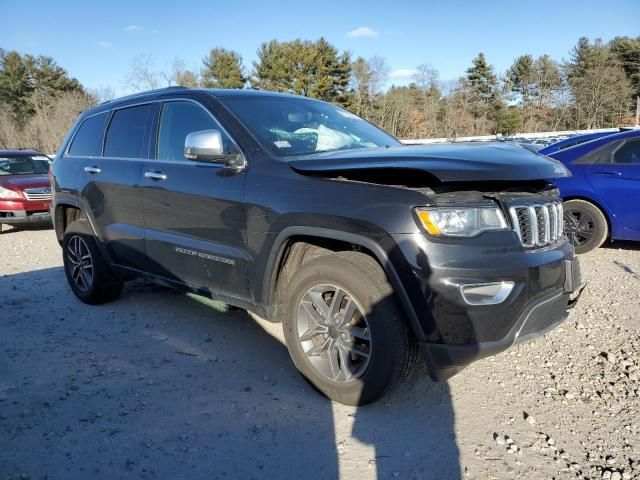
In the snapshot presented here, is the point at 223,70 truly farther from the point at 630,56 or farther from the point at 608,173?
the point at 608,173

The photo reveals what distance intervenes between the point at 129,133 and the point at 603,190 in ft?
17.9

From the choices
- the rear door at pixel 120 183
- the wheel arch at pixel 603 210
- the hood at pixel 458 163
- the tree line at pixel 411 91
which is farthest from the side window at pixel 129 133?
the tree line at pixel 411 91

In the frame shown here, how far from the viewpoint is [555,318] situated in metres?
2.72

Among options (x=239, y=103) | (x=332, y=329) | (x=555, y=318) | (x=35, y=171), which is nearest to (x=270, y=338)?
(x=332, y=329)

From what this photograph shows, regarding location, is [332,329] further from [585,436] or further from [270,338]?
[585,436]

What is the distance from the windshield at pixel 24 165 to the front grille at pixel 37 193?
3.87 feet

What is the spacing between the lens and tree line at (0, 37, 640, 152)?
140 feet

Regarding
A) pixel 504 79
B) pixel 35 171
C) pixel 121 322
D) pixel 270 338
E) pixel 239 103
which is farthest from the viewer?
pixel 504 79

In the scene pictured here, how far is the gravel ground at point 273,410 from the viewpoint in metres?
2.39

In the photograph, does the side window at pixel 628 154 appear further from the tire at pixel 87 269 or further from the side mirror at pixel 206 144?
the tire at pixel 87 269

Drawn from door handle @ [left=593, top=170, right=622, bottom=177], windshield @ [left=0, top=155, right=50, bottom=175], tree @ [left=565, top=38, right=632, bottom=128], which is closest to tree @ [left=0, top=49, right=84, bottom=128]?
windshield @ [left=0, top=155, right=50, bottom=175]

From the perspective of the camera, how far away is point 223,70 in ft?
165

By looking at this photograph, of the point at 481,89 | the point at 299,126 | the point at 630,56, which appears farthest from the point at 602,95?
the point at 299,126

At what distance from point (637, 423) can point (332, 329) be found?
1.74 m
